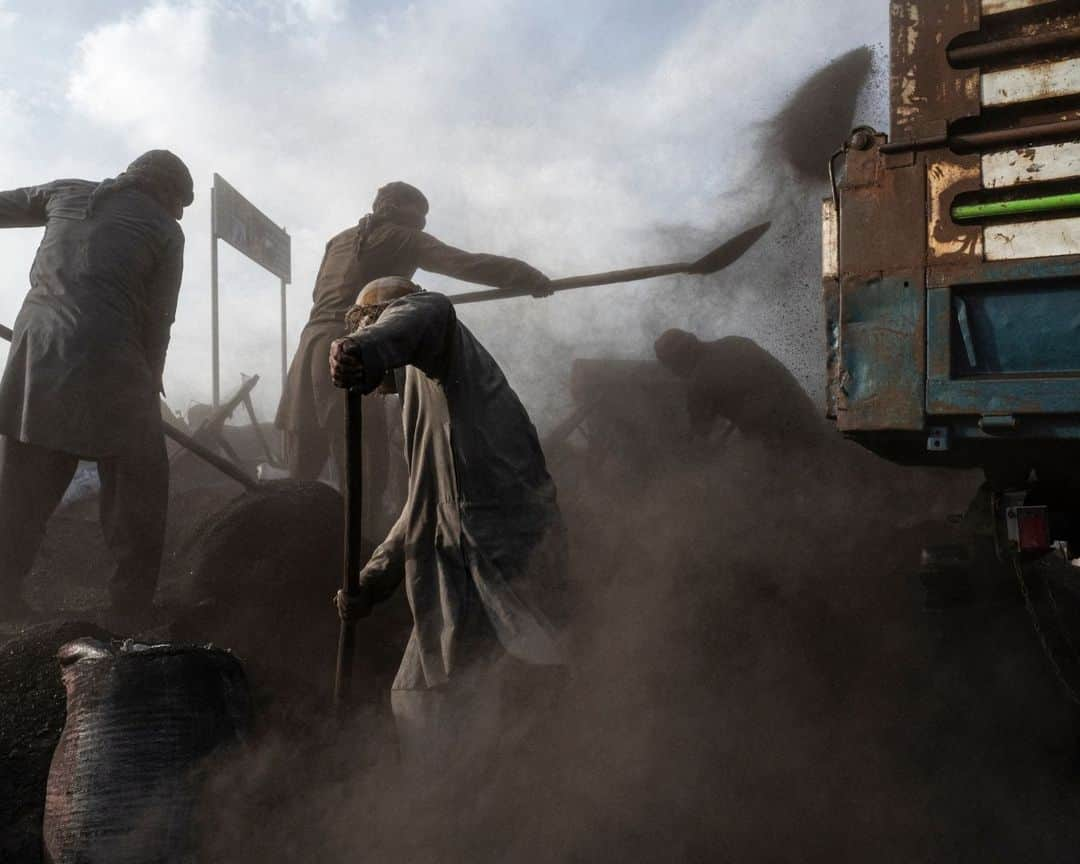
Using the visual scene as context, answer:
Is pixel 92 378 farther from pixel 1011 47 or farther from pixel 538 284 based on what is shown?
pixel 1011 47

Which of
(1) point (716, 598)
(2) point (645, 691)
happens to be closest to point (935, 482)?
(1) point (716, 598)

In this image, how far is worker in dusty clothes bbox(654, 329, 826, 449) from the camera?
654cm

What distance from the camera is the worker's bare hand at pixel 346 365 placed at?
2.34 m

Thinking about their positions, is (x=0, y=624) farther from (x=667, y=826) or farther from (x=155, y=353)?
(x=667, y=826)

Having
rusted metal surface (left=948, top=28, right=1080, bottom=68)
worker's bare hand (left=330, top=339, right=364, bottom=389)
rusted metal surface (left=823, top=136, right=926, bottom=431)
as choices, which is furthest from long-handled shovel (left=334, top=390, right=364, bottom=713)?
rusted metal surface (left=948, top=28, right=1080, bottom=68)

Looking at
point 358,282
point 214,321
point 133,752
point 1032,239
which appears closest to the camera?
point 133,752

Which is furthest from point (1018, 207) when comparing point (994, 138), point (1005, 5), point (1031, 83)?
point (1005, 5)

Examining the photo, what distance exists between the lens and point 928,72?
283 centimetres

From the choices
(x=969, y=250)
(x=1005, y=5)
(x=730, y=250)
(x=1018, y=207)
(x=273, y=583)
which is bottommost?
(x=273, y=583)

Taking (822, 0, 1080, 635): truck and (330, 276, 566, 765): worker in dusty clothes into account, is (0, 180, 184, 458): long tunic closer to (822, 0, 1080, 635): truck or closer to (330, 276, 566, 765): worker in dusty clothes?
(330, 276, 566, 765): worker in dusty clothes

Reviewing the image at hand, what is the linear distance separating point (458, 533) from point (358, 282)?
2989 mm

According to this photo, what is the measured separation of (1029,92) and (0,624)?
14.2ft

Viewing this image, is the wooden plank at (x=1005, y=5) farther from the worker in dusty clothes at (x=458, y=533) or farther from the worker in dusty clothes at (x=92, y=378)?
the worker in dusty clothes at (x=92, y=378)

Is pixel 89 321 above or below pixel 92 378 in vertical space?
above
